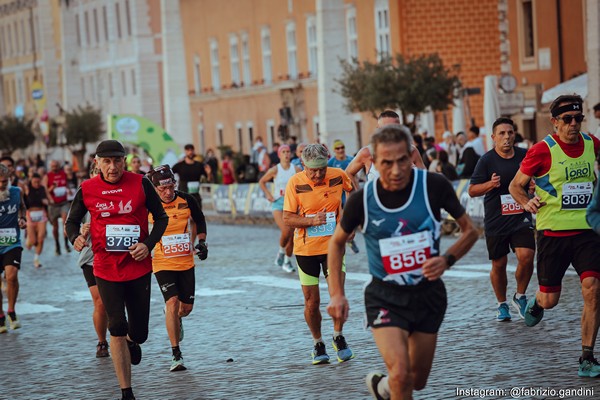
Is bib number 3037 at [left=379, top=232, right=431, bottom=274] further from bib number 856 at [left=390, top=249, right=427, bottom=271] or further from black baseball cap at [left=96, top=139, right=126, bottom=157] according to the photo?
black baseball cap at [left=96, top=139, right=126, bottom=157]

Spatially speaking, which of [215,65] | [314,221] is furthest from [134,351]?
[215,65]

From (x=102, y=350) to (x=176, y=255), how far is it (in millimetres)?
1357

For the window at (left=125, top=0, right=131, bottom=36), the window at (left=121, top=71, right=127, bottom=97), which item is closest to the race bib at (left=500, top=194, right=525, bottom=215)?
the window at (left=125, top=0, right=131, bottom=36)

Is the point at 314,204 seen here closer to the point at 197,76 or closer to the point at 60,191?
the point at 60,191

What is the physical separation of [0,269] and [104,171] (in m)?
5.91

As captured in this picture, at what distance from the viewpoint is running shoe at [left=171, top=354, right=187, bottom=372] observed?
40.3 ft

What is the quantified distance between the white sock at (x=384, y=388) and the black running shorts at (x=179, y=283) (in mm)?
4753

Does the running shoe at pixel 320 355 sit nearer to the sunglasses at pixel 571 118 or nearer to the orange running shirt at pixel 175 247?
the orange running shirt at pixel 175 247

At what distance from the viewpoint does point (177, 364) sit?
40.4 feet

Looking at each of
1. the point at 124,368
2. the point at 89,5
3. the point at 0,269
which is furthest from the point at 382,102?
the point at 89,5

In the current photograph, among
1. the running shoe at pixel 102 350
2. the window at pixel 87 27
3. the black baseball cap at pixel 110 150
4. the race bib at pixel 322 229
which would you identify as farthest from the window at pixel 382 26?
the window at pixel 87 27

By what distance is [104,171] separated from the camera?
1066 cm

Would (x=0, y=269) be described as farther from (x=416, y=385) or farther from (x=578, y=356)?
(x=416, y=385)

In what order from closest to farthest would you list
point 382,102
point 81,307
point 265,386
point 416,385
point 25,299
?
point 416,385 < point 265,386 < point 81,307 < point 25,299 < point 382,102
